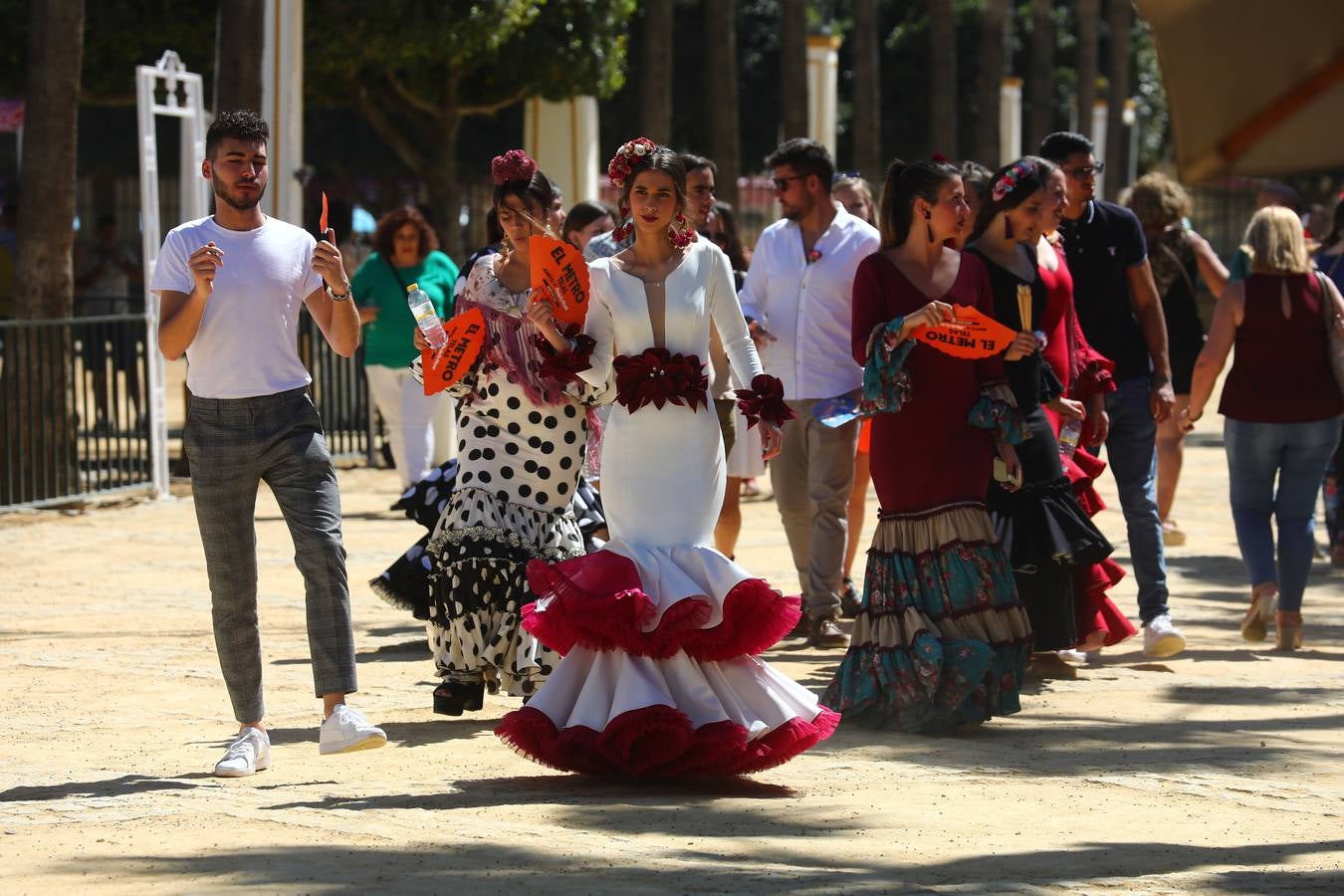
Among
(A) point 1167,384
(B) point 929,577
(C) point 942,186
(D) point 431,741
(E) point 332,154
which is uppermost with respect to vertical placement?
(E) point 332,154

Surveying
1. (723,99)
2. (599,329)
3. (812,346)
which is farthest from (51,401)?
(723,99)

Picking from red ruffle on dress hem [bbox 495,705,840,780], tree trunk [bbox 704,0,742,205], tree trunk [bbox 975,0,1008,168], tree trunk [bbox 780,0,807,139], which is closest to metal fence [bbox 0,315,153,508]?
red ruffle on dress hem [bbox 495,705,840,780]

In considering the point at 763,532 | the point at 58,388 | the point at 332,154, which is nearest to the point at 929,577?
the point at 763,532

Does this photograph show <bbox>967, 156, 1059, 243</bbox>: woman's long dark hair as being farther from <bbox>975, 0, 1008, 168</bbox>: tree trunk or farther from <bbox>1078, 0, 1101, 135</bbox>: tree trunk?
<bbox>1078, 0, 1101, 135</bbox>: tree trunk

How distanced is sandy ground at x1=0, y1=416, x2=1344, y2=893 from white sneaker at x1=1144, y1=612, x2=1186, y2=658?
67mm

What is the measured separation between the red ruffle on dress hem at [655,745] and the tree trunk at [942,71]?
3038 centimetres

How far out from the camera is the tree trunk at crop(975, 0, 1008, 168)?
126ft

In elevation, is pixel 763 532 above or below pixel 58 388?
below

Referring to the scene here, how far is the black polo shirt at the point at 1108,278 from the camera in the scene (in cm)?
950

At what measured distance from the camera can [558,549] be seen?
26.6 ft

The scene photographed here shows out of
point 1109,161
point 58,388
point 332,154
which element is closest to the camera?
point 58,388

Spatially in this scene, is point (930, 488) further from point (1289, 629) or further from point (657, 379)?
point (1289, 629)

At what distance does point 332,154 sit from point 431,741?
34.1m

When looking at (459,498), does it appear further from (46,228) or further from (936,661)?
(46,228)
